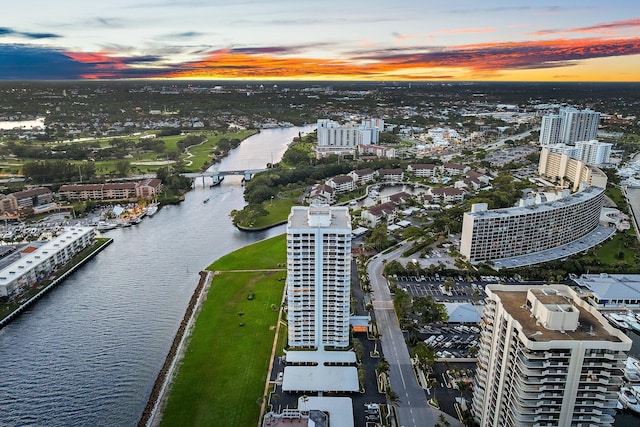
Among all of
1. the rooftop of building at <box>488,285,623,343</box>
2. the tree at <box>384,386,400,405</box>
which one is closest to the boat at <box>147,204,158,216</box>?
the tree at <box>384,386,400,405</box>

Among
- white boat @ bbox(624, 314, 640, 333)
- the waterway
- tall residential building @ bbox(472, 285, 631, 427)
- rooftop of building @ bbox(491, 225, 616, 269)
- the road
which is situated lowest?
→ the waterway

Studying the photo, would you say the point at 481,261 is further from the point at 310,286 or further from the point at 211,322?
the point at 211,322

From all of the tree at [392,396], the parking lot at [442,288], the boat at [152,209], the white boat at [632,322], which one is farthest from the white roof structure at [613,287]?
the boat at [152,209]

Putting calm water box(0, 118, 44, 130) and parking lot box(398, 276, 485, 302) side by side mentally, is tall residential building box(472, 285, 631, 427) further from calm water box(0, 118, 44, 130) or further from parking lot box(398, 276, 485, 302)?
calm water box(0, 118, 44, 130)

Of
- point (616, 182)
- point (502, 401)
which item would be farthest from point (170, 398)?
point (616, 182)

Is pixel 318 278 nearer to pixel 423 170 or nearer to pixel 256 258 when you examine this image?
pixel 256 258

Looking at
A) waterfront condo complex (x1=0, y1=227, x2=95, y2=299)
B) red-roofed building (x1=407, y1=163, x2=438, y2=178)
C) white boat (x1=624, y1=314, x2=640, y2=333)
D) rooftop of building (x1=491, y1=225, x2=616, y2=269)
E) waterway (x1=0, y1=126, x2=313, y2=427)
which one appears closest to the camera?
waterway (x1=0, y1=126, x2=313, y2=427)
